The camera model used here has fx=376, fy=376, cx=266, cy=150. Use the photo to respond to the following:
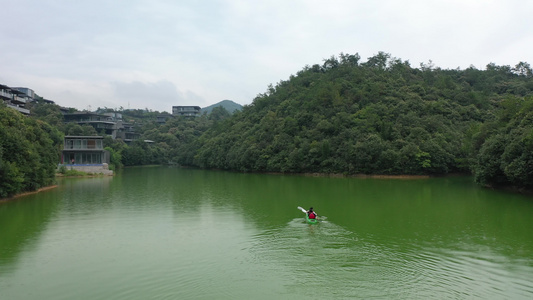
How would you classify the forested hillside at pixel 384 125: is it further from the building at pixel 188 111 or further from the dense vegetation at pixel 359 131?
the building at pixel 188 111

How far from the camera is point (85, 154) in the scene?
49.8 m

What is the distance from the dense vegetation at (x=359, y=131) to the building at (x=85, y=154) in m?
1.90

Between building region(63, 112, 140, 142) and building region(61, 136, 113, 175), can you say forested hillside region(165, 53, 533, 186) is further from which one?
building region(61, 136, 113, 175)

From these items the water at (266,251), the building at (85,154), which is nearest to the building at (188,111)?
the building at (85,154)

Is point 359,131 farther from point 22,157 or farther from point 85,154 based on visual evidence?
point 22,157

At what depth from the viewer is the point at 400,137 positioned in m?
45.8

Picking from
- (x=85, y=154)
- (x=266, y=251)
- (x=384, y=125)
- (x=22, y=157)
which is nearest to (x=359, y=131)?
(x=384, y=125)

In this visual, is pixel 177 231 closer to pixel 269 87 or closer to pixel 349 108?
pixel 349 108

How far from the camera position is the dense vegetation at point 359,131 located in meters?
26.3

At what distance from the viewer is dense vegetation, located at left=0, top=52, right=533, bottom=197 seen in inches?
1037

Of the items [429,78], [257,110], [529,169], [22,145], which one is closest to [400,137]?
[529,169]

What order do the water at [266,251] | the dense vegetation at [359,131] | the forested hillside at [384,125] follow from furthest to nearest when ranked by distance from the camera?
the forested hillside at [384,125], the dense vegetation at [359,131], the water at [266,251]

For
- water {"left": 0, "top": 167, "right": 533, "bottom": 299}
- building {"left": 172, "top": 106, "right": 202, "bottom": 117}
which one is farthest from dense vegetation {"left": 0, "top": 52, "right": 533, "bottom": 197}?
building {"left": 172, "top": 106, "right": 202, "bottom": 117}

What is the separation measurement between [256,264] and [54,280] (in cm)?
530
